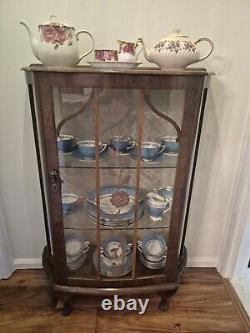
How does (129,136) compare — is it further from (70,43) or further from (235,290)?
(235,290)

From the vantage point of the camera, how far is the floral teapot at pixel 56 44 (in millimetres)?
833

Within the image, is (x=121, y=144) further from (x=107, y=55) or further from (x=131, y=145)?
(x=107, y=55)

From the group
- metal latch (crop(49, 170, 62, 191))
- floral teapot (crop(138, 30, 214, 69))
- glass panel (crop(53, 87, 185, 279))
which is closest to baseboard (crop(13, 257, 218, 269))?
glass panel (crop(53, 87, 185, 279))

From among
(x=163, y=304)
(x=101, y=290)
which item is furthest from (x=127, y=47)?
(x=163, y=304)

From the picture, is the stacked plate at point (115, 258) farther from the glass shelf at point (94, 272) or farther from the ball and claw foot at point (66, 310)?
the ball and claw foot at point (66, 310)

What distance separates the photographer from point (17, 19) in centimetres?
105

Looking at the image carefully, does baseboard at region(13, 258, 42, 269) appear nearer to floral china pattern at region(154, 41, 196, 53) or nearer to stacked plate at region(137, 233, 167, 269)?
stacked plate at region(137, 233, 167, 269)

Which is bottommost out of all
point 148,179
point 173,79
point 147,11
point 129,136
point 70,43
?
Result: point 148,179

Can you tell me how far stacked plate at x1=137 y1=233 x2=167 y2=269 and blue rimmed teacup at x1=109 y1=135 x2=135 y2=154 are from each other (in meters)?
0.47

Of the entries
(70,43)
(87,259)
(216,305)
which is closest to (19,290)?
(87,259)

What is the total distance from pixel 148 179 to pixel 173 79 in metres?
0.43

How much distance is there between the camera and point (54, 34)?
83 centimetres

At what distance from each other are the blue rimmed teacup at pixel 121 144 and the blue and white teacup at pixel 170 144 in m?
0.14

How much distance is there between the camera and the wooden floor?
48.9 inches
